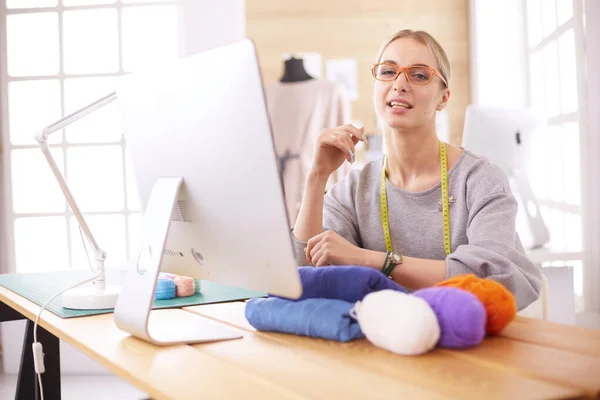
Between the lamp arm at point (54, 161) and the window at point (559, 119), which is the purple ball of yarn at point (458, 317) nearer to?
the lamp arm at point (54, 161)

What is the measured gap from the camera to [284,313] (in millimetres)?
1079

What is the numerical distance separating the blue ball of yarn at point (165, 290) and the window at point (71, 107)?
7.33ft

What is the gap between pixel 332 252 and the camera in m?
1.33

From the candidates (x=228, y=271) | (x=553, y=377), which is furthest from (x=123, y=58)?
(x=553, y=377)

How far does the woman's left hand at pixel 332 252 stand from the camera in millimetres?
1327

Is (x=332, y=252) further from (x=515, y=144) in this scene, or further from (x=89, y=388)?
(x=89, y=388)

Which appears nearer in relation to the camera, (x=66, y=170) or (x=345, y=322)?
(x=345, y=322)

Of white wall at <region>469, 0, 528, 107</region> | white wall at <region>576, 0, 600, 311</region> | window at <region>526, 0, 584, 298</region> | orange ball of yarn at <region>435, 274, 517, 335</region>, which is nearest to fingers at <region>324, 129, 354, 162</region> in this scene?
orange ball of yarn at <region>435, 274, 517, 335</region>

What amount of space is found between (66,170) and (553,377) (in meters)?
3.28

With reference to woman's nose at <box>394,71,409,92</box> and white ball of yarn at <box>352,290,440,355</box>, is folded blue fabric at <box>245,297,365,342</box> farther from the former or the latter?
woman's nose at <box>394,71,409,92</box>

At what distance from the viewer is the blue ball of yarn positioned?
4.86 feet

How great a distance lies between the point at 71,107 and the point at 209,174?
289 centimetres

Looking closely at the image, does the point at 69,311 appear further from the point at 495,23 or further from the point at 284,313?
the point at 495,23

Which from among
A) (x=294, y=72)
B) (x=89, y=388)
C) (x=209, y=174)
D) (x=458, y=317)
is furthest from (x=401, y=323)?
(x=294, y=72)
